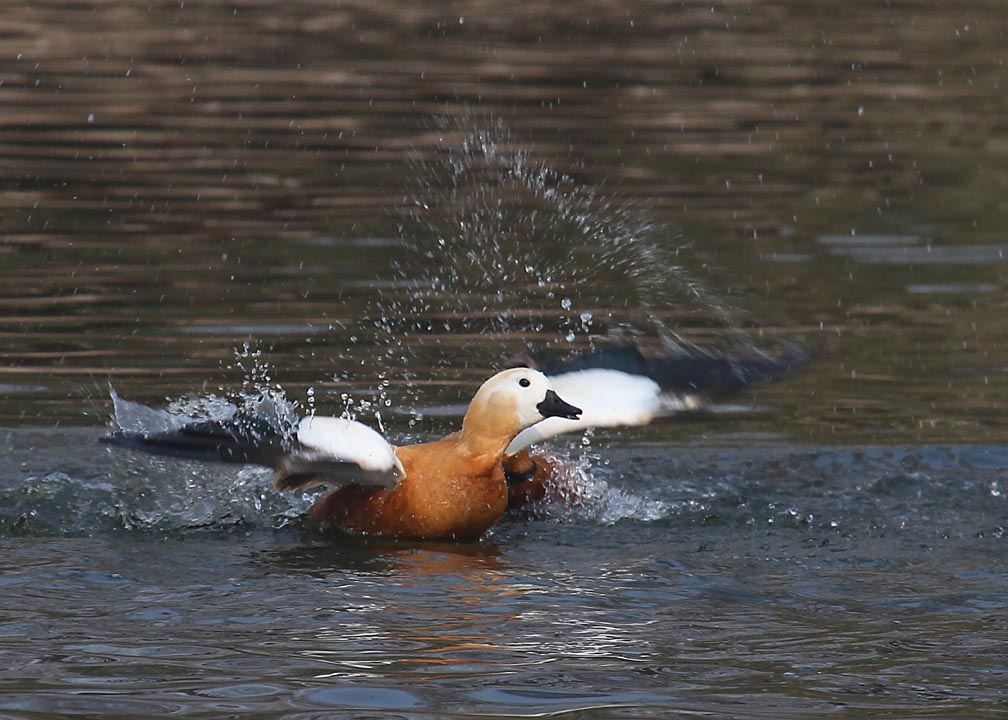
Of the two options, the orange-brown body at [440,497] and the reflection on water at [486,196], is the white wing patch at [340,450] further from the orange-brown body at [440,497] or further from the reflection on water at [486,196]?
the reflection on water at [486,196]

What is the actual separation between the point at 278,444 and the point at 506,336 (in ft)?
14.2

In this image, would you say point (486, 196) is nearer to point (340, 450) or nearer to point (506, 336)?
point (506, 336)

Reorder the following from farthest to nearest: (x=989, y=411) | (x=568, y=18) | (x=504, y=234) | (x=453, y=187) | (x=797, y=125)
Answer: (x=568, y=18) → (x=797, y=125) → (x=453, y=187) → (x=504, y=234) → (x=989, y=411)

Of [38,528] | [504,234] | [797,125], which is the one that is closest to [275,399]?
[38,528]

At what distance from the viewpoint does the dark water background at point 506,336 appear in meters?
6.03

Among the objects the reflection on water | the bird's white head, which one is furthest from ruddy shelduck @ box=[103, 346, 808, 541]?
the reflection on water

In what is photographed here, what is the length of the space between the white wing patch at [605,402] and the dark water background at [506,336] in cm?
40

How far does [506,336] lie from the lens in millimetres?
11422

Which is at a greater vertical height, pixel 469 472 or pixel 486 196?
pixel 486 196

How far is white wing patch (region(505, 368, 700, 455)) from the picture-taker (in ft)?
26.6

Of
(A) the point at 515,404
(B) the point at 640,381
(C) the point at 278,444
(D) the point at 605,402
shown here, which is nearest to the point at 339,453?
(C) the point at 278,444

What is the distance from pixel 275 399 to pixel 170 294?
474 cm

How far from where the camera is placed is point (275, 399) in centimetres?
782

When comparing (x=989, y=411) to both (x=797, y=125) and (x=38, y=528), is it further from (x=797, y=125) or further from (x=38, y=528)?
(x=797, y=125)
